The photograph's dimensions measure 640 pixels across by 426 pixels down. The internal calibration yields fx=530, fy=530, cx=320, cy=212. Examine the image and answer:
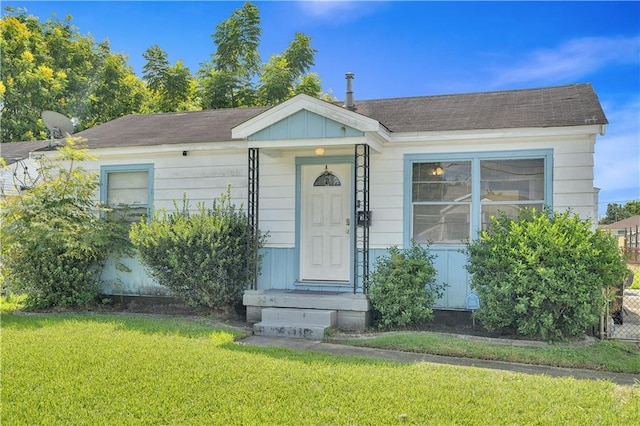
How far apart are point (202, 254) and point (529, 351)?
15.9 feet

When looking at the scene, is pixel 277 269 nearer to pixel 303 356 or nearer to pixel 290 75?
pixel 303 356

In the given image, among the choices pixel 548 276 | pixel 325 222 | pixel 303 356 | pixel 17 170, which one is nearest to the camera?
pixel 303 356

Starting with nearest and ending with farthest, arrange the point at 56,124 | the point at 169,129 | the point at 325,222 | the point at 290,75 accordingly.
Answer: the point at 325,222 < the point at 169,129 < the point at 56,124 < the point at 290,75

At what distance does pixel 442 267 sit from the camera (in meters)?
8.03

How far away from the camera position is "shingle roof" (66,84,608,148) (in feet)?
25.5

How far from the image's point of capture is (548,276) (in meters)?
6.42

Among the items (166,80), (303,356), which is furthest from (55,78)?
(303,356)

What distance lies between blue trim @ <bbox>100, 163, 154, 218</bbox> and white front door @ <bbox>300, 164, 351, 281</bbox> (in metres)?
2.88

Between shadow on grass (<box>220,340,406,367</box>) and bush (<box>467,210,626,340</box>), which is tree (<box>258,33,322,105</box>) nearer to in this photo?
bush (<box>467,210,626,340</box>)

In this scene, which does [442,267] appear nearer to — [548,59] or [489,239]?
[489,239]

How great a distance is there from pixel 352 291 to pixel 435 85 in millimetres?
6609

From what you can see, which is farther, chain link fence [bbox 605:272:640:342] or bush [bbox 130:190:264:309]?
bush [bbox 130:190:264:309]

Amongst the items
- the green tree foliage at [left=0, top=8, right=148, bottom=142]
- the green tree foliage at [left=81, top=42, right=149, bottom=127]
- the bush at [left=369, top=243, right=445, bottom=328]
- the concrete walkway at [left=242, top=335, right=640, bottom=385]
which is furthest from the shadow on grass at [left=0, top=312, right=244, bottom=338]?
the green tree foliage at [left=81, top=42, right=149, bottom=127]

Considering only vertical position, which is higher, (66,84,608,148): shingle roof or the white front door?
(66,84,608,148): shingle roof
